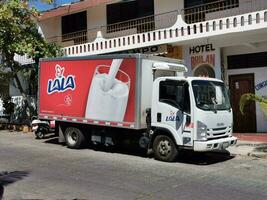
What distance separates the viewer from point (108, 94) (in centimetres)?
1487

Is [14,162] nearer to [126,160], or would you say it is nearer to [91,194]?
[126,160]

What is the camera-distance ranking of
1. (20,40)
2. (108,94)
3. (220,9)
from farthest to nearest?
(20,40)
(220,9)
(108,94)

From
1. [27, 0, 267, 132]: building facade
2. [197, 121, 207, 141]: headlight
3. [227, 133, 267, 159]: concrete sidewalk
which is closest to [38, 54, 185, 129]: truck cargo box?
[197, 121, 207, 141]: headlight

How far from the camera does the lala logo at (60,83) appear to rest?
53.0ft

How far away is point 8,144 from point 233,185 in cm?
1054

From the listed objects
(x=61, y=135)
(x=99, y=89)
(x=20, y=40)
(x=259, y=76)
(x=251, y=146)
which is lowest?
(x=251, y=146)

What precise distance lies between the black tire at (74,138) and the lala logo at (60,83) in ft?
4.59

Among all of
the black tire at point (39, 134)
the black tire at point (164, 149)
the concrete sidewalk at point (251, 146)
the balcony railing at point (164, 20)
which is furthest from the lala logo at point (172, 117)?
the black tire at point (39, 134)

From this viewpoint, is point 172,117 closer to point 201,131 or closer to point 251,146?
point 201,131

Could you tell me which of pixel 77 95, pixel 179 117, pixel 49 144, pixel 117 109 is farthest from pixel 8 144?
pixel 179 117

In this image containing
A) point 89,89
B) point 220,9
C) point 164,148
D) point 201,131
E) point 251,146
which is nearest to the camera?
point 201,131

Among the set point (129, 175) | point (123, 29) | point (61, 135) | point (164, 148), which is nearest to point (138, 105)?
point (164, 148)

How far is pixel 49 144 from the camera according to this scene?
17.9 metres

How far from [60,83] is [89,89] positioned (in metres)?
1.60
